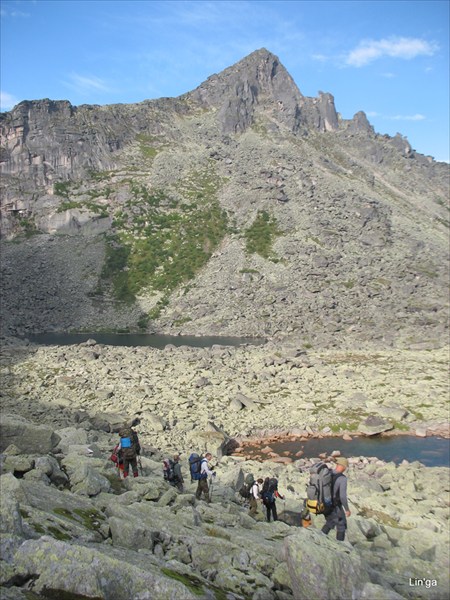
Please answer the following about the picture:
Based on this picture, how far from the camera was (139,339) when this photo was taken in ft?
275

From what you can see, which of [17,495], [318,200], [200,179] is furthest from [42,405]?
[200,179]

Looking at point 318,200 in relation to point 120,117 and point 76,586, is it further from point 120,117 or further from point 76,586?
point 76,586

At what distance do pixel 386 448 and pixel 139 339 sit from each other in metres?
58.4

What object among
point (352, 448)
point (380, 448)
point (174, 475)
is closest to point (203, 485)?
point (174, 475)

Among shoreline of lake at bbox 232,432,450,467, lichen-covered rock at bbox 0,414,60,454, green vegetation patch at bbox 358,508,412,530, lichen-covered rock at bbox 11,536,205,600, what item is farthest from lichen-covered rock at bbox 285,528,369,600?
shoreline of lake at bbox 232,432,450,467

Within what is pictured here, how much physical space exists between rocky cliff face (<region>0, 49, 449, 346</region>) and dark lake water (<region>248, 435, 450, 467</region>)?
35.4 metres

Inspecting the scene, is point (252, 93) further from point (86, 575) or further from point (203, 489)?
point (86, 575)

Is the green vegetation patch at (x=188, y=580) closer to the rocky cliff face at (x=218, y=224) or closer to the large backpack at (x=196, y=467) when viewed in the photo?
the large backpack at (x=196, y=467)

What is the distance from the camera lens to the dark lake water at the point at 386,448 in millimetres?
30859

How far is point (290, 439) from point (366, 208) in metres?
99.9

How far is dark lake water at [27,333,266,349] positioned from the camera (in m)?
76.9

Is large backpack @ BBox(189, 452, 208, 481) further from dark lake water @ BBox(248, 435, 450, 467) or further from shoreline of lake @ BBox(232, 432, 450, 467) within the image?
dark lake water @ BBox(248, 435, 450, 467)

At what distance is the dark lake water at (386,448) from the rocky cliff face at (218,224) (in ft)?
116

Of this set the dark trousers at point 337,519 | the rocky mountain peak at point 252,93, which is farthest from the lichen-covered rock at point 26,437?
the rocky mountain peak at point 252,93
